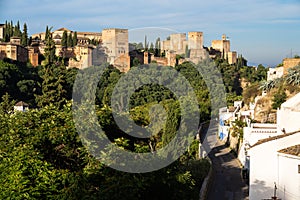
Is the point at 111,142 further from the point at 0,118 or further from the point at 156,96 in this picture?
the point at 156,96

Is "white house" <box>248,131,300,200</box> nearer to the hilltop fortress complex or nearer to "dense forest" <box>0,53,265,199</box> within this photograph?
"dense forest" <box>0,53,265,199</box>

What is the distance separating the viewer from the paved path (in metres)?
12.2

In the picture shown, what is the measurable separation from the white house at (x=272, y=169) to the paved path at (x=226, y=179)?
2.25 m

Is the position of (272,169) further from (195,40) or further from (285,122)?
(195,40)

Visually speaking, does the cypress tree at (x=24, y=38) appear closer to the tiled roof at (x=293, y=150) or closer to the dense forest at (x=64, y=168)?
the dense forest at (x=64, y=168)

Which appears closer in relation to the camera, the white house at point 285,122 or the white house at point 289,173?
the white house at point 289,173

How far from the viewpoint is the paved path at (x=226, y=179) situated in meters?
12.2

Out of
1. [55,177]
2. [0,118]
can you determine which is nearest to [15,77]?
[0,118]

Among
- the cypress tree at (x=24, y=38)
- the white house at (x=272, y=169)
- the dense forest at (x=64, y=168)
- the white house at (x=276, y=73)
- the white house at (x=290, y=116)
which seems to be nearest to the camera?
the dense forest at (x=64, y=168)

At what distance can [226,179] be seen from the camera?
46.0ft

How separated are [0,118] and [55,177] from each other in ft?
9.05

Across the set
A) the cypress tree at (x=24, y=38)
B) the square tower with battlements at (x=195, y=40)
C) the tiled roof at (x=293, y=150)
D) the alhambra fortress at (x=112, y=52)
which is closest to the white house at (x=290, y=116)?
the tiled roof at (x=293, y=150)

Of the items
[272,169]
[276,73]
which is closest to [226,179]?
[272,169]

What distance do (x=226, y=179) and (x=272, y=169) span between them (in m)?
4.75
